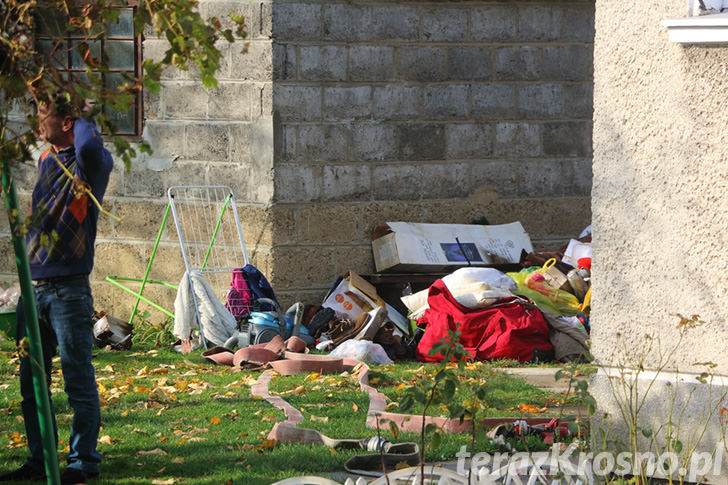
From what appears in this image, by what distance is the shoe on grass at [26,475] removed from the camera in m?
5.23

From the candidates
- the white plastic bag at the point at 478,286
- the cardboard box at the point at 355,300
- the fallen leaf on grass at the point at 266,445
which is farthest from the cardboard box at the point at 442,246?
the fallen leaf on grass at the point at 266,445

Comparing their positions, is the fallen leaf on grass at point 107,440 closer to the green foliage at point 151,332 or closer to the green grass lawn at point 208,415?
the green grass lawn at point 208,415

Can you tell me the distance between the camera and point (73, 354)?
16.7 ft

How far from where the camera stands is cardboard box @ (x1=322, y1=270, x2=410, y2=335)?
948cm

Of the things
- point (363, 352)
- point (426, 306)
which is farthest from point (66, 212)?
point (426, 306)

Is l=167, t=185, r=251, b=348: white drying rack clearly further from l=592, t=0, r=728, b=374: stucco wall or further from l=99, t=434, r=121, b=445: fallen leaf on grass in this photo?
l=592, t=0, r=728, b=374: stucco wall

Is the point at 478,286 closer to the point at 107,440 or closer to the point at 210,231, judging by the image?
the point at 210,231

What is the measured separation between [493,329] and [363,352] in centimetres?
109

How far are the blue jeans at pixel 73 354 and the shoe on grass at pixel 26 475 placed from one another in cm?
3

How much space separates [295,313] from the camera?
9.19 metres

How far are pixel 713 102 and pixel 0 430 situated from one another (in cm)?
446

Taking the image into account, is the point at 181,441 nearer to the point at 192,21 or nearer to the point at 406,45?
the point at 192,21

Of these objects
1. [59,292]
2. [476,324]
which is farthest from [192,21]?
[476,324]

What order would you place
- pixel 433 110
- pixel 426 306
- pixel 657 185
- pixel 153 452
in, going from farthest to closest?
pixel 433 110
pixel 426 306
pixel 153 452
pixel 657 185
